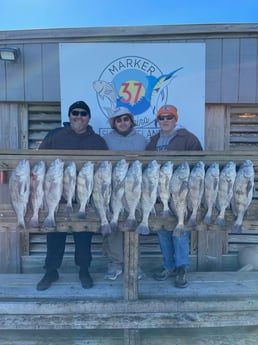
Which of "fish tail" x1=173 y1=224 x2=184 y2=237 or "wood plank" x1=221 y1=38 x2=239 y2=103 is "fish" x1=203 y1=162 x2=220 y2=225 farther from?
"wood plank" x1=221 y1=38 x2=239 y2=103

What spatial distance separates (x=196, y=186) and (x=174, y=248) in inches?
34.4

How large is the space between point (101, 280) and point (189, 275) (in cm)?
91

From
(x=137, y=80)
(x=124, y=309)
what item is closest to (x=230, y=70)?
(x=137, y=80)

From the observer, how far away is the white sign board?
3.95 metres

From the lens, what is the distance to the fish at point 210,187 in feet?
9.48

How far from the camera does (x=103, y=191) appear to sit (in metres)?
2.90

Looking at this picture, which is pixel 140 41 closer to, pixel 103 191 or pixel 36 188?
pixel 103 191

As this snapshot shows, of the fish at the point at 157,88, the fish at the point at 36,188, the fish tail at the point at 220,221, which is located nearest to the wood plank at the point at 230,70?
the fish at the point at 157,88

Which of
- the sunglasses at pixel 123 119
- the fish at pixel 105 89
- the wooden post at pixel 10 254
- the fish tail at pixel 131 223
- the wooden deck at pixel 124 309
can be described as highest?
the fish at pixel 105 89

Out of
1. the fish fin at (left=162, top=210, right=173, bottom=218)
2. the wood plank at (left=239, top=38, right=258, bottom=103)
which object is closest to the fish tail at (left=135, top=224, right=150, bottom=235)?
the fish fin at (left=162, top=210, right=173, bottom=218)

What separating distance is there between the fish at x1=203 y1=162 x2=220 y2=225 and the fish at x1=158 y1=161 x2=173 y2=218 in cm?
29

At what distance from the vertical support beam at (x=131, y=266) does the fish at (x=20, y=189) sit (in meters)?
0.86

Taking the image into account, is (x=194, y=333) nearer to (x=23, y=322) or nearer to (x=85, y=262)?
(x=85, y=262)

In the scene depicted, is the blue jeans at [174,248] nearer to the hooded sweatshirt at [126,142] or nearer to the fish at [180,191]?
the fish at [180,191]
